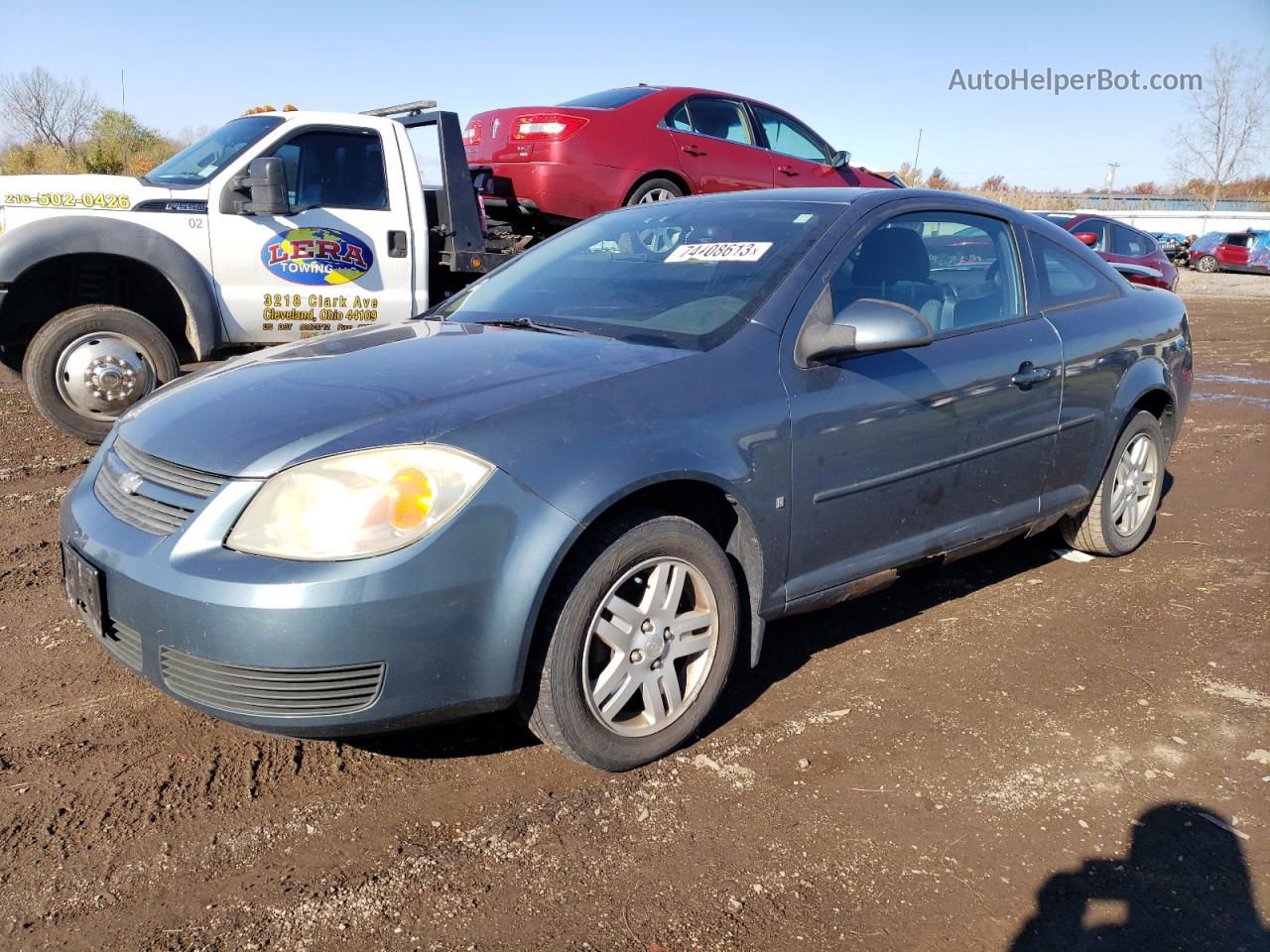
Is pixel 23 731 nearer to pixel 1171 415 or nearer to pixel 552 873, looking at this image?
pixel 552 873

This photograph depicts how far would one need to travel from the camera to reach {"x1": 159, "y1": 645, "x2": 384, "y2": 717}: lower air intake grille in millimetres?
2412

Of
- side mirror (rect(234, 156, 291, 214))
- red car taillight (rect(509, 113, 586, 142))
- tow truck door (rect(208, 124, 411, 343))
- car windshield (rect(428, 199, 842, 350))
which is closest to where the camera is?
car windshield (rect(428, 199, 842, 350))

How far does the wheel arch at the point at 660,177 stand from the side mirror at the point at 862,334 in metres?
5.79

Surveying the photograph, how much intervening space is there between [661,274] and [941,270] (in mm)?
1065

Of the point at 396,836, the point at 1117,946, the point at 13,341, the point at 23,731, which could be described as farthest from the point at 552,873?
the point at 13,341

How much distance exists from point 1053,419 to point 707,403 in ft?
5.77

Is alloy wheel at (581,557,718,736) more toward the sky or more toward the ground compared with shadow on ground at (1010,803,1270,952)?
more toward the sky

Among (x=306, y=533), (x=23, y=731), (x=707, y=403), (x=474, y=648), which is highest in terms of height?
(x=707, y=403)

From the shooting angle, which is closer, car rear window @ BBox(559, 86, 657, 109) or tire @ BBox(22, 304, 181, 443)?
tire @ BBox(22, 304, 181, 443)

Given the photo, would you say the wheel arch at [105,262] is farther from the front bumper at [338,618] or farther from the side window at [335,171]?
the front bumper at [338,618]

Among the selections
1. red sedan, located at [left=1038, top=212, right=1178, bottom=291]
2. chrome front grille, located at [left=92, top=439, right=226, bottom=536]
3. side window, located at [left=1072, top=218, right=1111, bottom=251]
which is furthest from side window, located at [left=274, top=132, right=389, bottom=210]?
side window, located at [left=1072, top=218, right=1111, bottom=251]

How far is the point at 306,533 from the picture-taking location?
94.9 inches

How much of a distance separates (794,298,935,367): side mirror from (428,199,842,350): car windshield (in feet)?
0.67

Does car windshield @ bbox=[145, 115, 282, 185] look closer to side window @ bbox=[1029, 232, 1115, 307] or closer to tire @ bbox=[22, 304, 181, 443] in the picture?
tire @ bbox=[22, 304, 181, 443]
